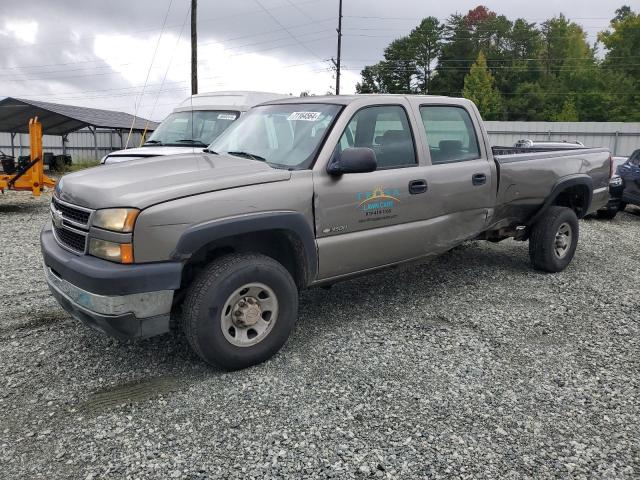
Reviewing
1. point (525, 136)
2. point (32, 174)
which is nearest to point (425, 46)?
point (525, 136)

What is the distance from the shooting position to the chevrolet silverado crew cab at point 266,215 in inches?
128

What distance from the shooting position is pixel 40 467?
8.95ft

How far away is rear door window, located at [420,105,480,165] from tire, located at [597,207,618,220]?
7.42 metres

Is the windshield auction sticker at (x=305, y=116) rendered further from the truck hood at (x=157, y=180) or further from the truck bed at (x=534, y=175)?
the truck bed at (x=534, y=175)

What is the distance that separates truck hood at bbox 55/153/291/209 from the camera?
328cm

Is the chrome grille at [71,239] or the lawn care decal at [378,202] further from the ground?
the lawn care decal at [378,202]

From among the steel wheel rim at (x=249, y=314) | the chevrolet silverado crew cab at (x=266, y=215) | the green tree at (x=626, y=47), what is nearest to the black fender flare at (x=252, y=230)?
the chevrolet silverado crew cab at (x=266, y=215)

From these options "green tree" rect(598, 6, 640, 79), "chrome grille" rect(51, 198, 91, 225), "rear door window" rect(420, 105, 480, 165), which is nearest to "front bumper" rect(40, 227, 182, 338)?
"chrome grille" rect(51, 198, 91, 225)

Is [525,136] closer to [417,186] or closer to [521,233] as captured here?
[521,233]

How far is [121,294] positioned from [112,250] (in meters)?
0.27

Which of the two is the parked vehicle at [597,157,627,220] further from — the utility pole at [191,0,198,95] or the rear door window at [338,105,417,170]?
the utility pole at [191,0,198,95]

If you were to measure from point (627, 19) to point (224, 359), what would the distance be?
236 ft

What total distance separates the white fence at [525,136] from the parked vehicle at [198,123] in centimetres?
2114

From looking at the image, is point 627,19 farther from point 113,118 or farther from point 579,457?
point 579,457
